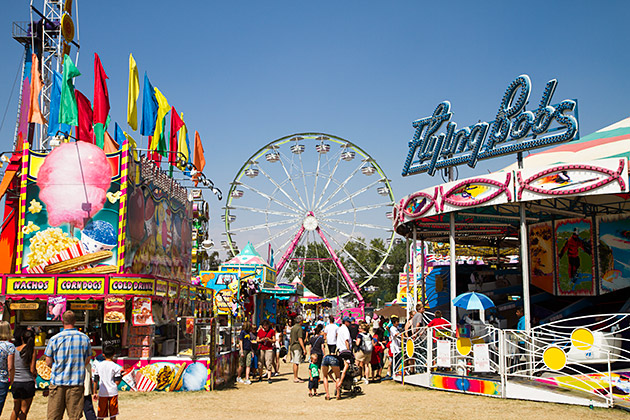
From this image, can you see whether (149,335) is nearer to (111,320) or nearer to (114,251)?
(111,320)

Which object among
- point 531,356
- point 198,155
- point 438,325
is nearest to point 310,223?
point 198,155

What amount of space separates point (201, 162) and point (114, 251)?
7.96 m

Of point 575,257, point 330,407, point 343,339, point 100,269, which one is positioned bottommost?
point 330,407

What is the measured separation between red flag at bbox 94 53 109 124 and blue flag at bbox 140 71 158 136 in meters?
1.02

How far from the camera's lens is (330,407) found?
1030 centimetres

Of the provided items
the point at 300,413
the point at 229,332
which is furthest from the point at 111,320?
the point at 300,413

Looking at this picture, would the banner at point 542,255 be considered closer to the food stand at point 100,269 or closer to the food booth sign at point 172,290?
the food stand at point 100,269

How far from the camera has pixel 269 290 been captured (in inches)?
1022

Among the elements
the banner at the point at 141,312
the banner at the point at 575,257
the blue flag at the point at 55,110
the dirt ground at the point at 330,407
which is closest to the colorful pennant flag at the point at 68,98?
the blue flag at the point at 55,110

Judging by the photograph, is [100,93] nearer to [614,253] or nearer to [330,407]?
[330,407]

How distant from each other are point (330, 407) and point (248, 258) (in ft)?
58.4

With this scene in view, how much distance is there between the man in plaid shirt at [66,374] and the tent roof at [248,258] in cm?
2025

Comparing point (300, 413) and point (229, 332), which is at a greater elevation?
point (229, 332)

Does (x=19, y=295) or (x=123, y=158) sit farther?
(x=123, y=158)
